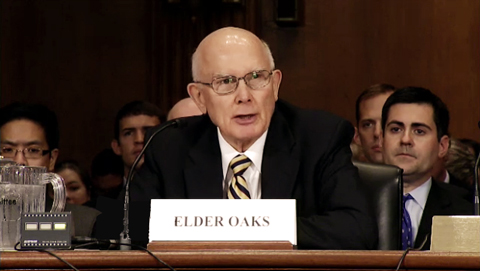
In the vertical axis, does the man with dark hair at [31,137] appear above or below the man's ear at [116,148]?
above

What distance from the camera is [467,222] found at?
210 cm

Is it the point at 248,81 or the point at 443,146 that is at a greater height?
the point at 248,81

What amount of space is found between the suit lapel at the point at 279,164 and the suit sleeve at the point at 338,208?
3.5 inches

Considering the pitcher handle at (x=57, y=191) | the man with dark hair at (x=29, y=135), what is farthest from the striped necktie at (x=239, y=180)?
the man with dark hair at (x=29, y=135)

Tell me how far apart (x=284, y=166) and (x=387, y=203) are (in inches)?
13.8

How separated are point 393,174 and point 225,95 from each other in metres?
0.59

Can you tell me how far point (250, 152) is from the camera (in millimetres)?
2965

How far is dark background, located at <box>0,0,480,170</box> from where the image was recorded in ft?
16.5

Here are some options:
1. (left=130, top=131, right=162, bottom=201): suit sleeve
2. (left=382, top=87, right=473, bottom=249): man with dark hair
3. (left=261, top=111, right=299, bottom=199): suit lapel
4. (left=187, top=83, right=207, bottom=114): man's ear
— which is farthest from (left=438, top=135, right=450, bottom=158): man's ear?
(left=130, top=131, right=162, bottom=201): suit sleeve

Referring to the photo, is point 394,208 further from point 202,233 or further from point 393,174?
point 202,233

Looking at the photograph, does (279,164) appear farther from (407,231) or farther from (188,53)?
(188,53)

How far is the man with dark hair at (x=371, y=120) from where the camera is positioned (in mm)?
4242

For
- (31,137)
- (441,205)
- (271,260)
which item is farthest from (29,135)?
(271,260)

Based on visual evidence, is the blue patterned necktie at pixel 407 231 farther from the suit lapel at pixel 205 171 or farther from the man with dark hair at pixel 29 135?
the man with dark hair at pixel 29 135
